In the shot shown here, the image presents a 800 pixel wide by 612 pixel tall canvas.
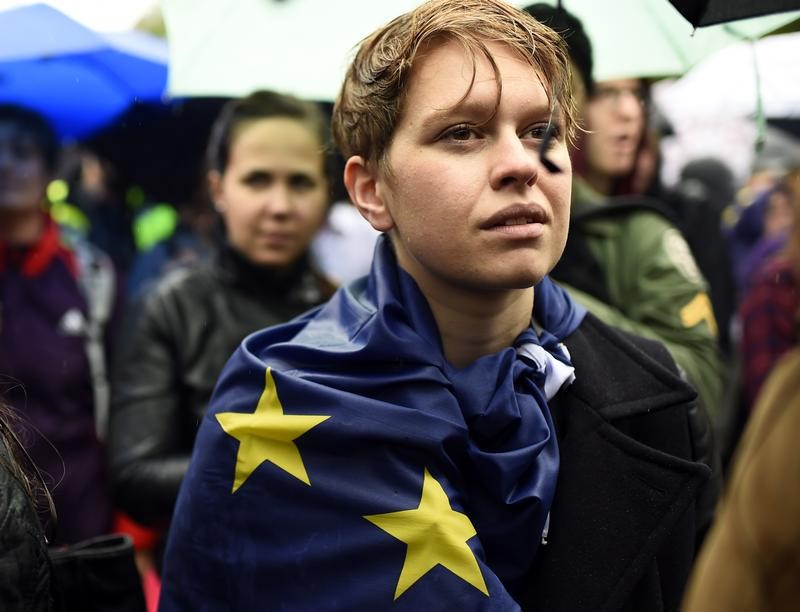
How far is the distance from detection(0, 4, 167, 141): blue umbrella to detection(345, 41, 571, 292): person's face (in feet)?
7.28

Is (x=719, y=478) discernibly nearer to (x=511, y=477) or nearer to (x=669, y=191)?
(x=511, y=477)

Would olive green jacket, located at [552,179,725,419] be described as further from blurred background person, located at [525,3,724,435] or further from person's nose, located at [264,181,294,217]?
person's nose, located at [264,181,294,217]

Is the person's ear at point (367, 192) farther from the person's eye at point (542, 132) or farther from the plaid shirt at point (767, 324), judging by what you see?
the plaid shirt at point (767, 324)

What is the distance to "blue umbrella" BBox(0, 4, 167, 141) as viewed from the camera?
447cm

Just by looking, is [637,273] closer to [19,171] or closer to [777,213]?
[19,171]

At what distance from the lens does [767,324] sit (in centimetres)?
450

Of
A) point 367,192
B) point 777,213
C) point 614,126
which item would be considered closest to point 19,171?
point 614,126

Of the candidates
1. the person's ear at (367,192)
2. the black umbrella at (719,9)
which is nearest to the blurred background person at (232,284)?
the person's ear at (367,192)

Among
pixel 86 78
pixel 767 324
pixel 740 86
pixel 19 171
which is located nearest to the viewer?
pixel 767 324

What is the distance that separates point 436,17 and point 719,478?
1471 millimetres

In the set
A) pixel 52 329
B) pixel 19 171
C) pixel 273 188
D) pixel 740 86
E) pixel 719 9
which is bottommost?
pixel 52 329

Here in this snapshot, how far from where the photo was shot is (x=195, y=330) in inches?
145

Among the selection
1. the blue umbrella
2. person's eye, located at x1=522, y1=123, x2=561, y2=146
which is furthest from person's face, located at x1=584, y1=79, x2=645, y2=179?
the blue umbrella

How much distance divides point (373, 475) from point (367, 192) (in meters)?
0.73
